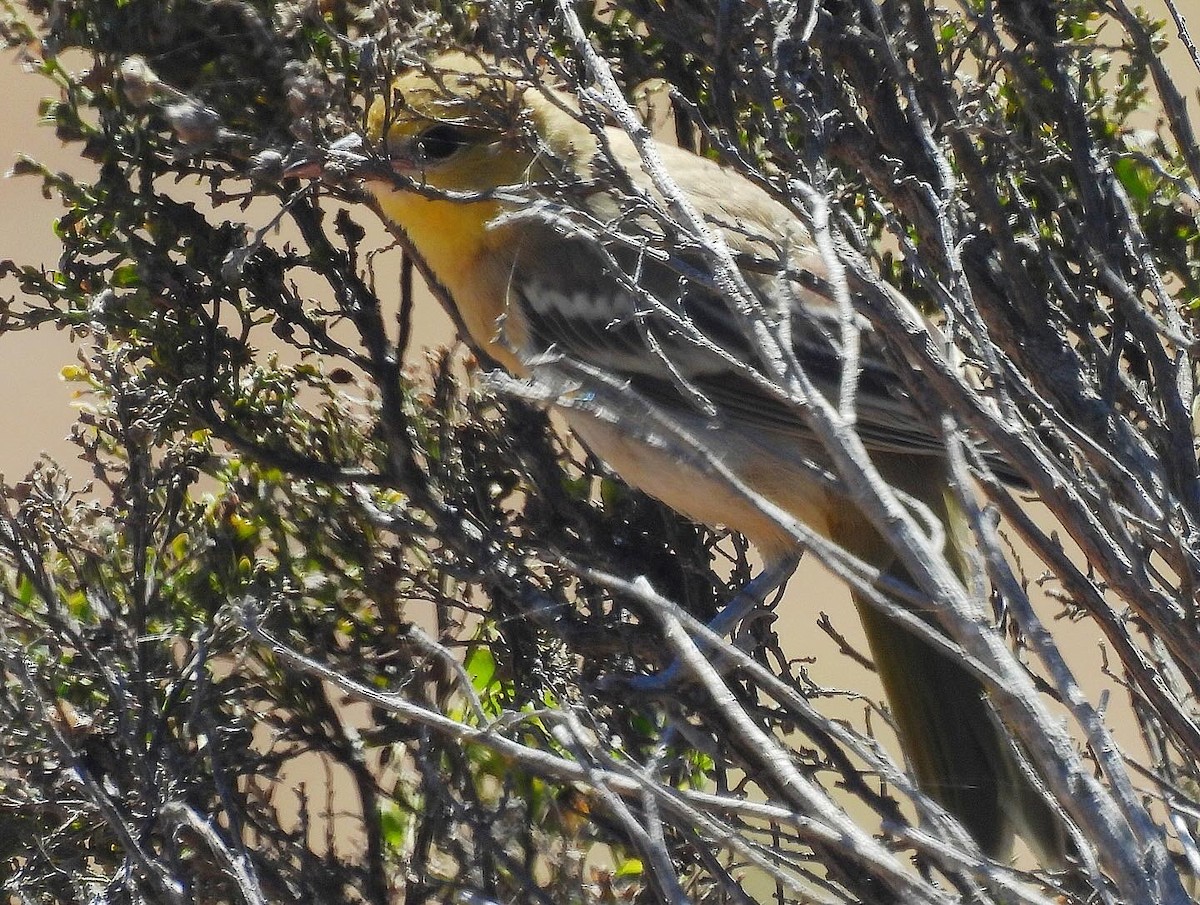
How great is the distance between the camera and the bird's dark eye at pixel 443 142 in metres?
2.99

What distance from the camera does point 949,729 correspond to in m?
2.59

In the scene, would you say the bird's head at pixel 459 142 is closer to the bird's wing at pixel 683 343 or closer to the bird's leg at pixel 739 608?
the bird's wing at pixel 683 343

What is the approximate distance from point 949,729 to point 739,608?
0.49 meters

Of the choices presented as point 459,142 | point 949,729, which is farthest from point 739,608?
point 459,142

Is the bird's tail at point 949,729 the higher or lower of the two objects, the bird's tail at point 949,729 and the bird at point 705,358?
the lower

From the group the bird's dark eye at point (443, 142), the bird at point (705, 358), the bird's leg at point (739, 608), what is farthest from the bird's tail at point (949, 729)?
the bird's dark eye at point (443, 142)

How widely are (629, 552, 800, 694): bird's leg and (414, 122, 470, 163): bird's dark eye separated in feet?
3.91

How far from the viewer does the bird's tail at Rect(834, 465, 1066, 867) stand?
2393 mm

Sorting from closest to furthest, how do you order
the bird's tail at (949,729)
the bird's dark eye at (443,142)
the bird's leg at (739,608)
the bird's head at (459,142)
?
1. the bird's leg at (739,608)
2. the bird's tail at (949,729)
3. the bird's head at (459,142)
4. the bird's dark eye at (443,142)

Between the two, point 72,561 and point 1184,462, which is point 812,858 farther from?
point 72,561

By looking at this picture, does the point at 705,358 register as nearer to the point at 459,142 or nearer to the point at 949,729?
the point at 459,142

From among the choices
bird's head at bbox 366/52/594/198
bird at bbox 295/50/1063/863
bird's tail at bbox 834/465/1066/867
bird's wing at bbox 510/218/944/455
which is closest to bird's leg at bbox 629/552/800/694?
bird at bbox 295/50/1063/863

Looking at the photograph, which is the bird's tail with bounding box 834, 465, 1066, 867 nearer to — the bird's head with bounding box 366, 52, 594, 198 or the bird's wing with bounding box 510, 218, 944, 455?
the bird's wing with bounding box 510, 218, 944, 455

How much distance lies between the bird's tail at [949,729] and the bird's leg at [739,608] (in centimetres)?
16
